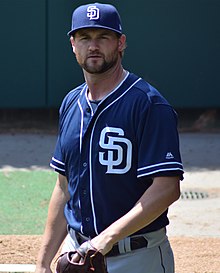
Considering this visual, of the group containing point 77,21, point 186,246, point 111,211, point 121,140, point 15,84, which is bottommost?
point 15,84

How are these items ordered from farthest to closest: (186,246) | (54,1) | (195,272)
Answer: (54,1), (186,246), (195,272)

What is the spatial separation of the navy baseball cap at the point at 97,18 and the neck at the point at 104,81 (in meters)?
0.18

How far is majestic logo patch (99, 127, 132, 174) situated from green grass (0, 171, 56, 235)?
13.5 feet

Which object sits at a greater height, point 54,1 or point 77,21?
point 77,21

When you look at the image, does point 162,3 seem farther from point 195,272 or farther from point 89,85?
point 89,85

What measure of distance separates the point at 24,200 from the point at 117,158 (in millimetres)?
5324

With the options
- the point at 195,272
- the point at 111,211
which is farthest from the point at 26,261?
the point at 111,211

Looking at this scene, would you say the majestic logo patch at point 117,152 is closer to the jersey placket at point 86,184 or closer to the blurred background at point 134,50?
the jersey placket at point 86,184

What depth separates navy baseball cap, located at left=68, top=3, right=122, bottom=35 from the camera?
335 centimetres

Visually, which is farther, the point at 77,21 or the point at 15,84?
the point at 15,84

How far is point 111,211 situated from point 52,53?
893 centimetres

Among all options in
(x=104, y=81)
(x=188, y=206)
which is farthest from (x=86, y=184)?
(x=188, y=206)

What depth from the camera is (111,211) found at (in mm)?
3387

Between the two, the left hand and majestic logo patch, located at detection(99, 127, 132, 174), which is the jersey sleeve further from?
the left hand
